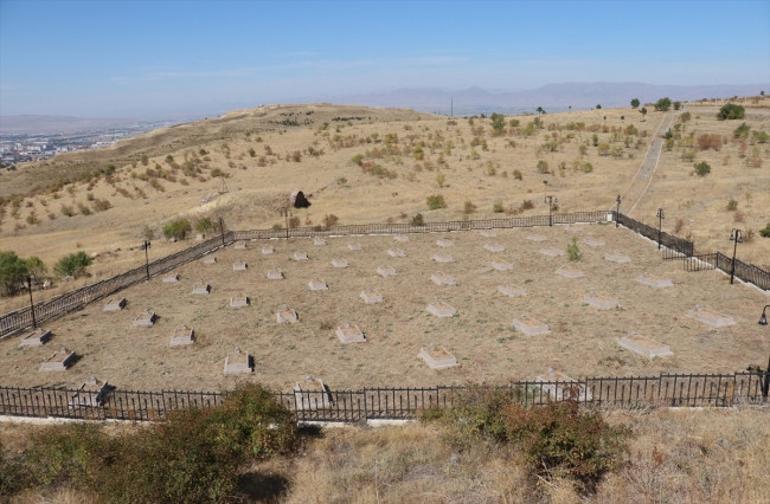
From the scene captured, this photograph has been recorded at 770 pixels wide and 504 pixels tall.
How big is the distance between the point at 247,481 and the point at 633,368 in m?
10.2

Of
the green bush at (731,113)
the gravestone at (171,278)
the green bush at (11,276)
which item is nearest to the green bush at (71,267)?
the green bush at (11,276)

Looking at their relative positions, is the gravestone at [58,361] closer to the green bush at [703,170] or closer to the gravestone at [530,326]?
the gravestone at [530,326]

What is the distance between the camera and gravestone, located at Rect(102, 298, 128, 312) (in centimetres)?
2102

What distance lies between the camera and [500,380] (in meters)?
14.7

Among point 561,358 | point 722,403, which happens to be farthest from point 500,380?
point 722,403

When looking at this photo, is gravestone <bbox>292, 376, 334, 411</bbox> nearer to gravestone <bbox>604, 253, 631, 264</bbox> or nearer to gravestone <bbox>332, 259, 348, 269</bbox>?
gravestone <bbox>332, 259, 348, 269</bbox>

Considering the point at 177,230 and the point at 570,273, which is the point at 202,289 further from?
the point at 570,273

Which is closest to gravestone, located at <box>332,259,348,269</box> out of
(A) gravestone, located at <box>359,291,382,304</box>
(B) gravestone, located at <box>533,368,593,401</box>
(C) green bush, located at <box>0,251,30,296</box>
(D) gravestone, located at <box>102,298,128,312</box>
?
(A) gravestone, located at <box>359,291,382,304</box>

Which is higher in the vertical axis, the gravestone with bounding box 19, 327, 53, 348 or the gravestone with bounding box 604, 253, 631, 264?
the gravestone with bounding box 604, 253, 631, 264

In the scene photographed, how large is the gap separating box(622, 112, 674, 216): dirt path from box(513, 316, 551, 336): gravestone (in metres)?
19.3

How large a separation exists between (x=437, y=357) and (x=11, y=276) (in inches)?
844

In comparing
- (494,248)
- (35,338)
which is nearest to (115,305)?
(35,338)

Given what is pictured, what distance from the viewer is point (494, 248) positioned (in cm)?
2730

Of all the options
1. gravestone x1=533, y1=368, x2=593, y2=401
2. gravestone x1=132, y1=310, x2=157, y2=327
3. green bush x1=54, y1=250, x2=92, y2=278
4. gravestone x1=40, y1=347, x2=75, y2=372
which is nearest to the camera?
gravestone x1=533, y1=368, x2=593, y2=401
